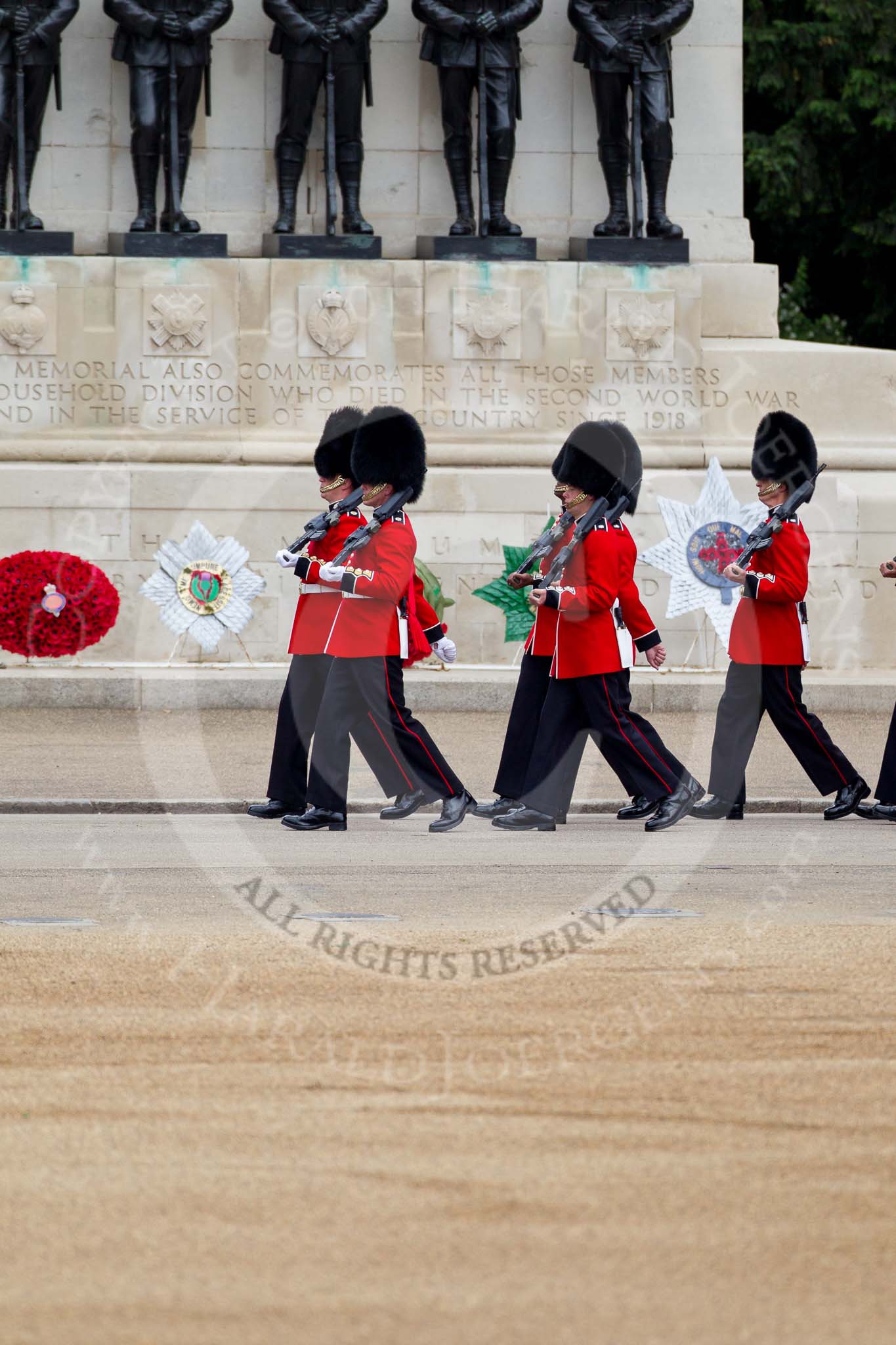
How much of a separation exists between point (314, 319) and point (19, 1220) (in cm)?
1319

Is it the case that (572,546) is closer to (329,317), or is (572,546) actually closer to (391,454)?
(391,454)

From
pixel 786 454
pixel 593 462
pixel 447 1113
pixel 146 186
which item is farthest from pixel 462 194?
pixel 447 1113

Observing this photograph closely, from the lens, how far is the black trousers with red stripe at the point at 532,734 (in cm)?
874

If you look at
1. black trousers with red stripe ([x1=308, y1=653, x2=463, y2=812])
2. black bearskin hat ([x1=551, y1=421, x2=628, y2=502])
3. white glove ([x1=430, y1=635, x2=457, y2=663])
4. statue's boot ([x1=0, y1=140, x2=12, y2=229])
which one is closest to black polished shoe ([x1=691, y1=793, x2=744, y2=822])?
black trousers with red stripe ([x1=308, y1=653, x2=463, y2=812])

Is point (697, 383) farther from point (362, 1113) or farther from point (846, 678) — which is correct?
point (362, 1113)

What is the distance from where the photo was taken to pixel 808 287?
2689 centimetres

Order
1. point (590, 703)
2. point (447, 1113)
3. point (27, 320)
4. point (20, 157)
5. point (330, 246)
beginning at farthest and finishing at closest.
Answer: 1. point (330, 246)
2. point (20, 157)
3. point (27, 320)
4. point (590, 703)
5. point (447, 1113)

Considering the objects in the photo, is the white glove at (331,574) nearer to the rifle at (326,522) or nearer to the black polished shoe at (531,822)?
the rifle at (326,522)

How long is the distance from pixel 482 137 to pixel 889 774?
8.88 metres

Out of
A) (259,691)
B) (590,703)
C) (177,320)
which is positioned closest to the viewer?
(590,703)

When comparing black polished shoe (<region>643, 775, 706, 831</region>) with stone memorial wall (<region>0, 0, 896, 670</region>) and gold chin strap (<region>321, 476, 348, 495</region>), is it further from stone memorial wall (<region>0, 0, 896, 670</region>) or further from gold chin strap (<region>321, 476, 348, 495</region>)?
stone memorial wall (<region>0, 0, 896, 670</region>)

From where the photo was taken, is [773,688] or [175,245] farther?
[175,245]

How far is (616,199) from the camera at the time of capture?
16.8 m

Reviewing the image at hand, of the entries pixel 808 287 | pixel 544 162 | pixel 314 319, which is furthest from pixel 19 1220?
pixel 808 287
